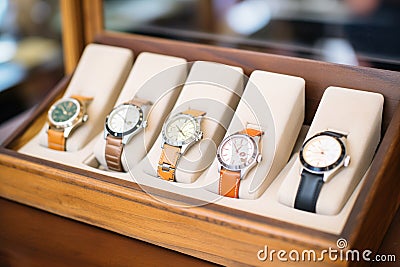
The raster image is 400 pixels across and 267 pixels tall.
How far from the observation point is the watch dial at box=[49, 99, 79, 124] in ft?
3.30

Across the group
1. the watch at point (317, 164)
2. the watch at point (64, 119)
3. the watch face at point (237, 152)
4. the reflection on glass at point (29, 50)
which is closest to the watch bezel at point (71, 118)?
the watch at point (64, 119)

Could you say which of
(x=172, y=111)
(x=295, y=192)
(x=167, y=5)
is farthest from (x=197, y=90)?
(x=167, y=5)

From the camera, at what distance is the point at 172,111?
0.98 metres

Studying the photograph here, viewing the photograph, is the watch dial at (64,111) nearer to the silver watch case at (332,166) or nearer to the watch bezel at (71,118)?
the watch bezel at (71,118)

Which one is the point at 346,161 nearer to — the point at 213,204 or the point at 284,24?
the point at 213,204

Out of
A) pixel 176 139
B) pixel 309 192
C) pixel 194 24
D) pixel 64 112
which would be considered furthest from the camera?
pixel 194 24

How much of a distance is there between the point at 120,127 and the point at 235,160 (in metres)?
0.22

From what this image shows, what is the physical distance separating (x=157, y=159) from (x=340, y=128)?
295mm

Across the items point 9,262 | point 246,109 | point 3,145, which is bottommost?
point 9,262

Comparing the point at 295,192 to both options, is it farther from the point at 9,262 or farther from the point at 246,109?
the point at 9,262

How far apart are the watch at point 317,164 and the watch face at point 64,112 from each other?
0.42m

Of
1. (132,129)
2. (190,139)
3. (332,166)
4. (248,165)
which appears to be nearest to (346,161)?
(332,166)

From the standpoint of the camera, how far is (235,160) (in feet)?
2.81

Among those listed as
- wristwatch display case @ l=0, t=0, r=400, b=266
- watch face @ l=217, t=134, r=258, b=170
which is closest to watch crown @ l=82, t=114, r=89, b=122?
wristwatch display case @ l=0, t=0, r=400, b=266
